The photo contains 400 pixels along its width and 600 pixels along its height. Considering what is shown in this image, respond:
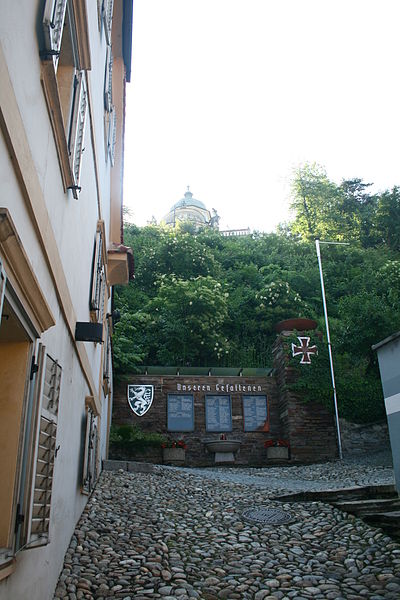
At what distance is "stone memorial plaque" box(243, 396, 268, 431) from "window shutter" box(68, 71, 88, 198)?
11790 millimetres

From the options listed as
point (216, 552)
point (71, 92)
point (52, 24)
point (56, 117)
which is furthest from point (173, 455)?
point (52, 24)

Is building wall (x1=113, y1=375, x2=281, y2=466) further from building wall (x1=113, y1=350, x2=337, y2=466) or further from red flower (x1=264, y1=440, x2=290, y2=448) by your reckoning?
red flower (x1=264, y1=440, x2=290, y2=448)

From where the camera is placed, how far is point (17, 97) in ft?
8.41

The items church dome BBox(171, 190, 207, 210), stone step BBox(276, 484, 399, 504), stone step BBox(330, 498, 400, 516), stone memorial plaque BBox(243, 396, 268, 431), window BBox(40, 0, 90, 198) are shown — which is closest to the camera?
window BBox(40, 0, 90, 198)

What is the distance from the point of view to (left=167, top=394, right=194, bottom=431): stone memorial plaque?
14.8 meters

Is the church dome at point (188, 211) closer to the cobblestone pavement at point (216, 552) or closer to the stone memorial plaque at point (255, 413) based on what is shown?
the stone memorial plaque at point (255, 413)

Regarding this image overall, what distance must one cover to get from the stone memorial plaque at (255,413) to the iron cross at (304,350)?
1574 millimetres

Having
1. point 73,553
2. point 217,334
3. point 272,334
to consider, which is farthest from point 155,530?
point 272,334

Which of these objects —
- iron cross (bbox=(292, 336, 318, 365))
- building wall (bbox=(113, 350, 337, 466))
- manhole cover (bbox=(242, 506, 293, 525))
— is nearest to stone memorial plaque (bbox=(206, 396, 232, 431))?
building wall (bbox=(113, 350, 337, 466))

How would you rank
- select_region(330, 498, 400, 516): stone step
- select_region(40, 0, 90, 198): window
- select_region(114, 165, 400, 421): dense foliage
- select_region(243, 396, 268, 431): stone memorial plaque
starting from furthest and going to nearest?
select_region(114, 165, 400, 421): dense foliage < select_region(243, 396, 268, 431): stone memorial plaque < select_region(330, 498, 400, 516): stone step < select_region(40, 0, 90, 198): window

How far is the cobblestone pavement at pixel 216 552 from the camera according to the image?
435 cm

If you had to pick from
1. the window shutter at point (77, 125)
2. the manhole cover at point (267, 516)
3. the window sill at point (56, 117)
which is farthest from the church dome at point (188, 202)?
the window sill at point (56, 117)

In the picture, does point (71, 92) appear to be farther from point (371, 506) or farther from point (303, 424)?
point (303, 424)

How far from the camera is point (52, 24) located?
2969 millimetres
